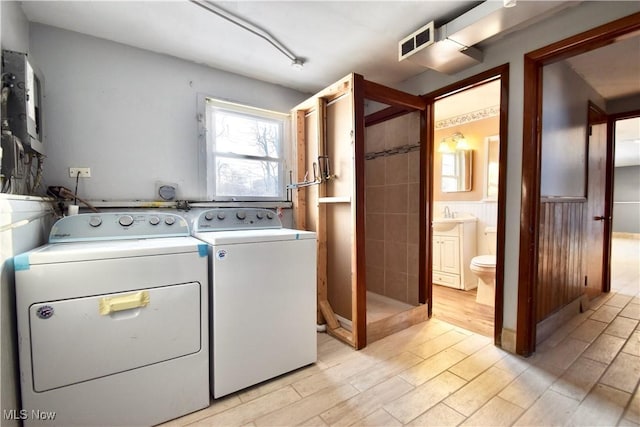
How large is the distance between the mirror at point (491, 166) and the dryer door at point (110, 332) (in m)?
3.65

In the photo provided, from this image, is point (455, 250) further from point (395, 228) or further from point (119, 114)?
point (119, 114)

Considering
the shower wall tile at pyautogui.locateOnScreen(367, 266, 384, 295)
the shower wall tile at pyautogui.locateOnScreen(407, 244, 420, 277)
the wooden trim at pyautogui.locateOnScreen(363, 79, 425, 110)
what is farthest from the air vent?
the shower wall tile at pyautogui.locateOnScreen(367, 266, 384, 295)

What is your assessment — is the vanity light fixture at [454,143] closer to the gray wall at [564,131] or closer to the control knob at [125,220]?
the gray wall at [564,131]

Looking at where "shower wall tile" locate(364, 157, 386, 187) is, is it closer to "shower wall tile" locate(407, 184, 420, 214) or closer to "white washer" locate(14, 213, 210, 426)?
"shower wall tile" locate(407, 184, 420, 214)

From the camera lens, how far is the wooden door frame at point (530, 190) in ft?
6.07

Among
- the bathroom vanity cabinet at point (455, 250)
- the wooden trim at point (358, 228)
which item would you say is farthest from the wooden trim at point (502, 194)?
the bathroom vanity cabinet at point (455, 250)

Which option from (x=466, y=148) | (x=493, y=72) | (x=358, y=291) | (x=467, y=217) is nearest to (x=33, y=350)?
(x=358, y=291)

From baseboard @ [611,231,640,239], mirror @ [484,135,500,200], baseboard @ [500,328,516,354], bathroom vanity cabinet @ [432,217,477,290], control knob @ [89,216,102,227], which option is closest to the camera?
control knob @ [89,216,102,227]

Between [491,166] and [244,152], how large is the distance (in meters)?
3.13

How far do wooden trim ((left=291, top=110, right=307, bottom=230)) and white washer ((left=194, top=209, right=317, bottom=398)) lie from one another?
765 millimetres

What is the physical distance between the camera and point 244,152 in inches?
101

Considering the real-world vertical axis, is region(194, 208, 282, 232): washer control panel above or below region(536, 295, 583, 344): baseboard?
above

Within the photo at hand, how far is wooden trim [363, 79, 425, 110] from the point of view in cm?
215

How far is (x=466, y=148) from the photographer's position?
3.86 metres
